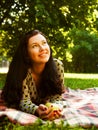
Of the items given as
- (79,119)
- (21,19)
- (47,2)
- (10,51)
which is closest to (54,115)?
(79,119)

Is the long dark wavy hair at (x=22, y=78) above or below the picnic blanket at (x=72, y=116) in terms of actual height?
above

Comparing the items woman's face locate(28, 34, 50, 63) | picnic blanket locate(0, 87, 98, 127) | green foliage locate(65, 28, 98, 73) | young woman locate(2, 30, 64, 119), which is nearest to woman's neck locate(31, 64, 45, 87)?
young woman locate(2, 30, 64, 119)

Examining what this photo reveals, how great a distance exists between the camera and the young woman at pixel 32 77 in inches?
203

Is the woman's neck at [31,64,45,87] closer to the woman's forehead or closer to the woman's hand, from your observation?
the woman's forehead

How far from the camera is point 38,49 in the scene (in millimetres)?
5156

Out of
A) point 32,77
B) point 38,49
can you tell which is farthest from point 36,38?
point 32,77

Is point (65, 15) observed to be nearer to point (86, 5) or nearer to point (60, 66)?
point (86, 5)

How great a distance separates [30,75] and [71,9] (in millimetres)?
12752

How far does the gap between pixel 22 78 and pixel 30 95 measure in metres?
0.38

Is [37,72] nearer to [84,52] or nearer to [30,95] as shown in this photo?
[30,95]

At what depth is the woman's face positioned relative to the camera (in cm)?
514

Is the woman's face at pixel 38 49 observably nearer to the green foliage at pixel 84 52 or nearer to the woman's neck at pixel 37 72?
the woman's neck at pixel 37 72

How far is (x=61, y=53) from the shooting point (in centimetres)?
2167

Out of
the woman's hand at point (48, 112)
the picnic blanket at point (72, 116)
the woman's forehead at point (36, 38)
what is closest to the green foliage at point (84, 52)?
the picnic blanket at point (72, 116)
